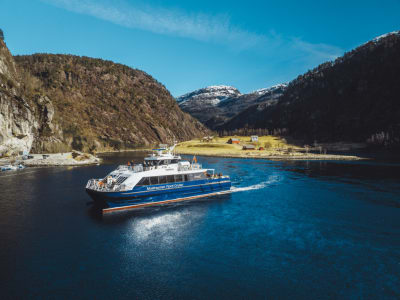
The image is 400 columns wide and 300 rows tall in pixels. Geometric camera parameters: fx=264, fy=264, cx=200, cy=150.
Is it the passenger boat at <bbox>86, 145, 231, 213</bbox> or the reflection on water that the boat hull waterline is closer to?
the passenger boat at <bbox>86, 145, 231, 213</bbox>

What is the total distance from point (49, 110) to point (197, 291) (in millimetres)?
144763

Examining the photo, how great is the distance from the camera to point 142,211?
39.4 metres

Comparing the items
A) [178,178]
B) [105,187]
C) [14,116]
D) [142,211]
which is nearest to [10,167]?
[14,116]

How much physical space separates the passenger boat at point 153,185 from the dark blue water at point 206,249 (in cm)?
240

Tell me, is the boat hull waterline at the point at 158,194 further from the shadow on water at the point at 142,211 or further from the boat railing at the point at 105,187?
the shadow on water at the point at 142,211

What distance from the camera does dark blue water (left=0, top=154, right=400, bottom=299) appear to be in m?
20.2

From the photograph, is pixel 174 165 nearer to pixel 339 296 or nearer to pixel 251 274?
pixel 251 274

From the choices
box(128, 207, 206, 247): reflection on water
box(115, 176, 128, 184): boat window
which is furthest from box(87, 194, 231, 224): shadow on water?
box(115, 176, 128, 184): boat window

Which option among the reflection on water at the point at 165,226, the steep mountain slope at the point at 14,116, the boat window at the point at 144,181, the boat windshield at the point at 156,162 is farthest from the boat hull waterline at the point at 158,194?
the steep mountain slope at the point at 14,116

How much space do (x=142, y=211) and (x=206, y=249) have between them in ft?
51.1

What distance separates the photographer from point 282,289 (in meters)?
20.1

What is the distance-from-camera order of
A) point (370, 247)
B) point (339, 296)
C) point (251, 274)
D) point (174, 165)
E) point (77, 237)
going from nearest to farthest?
point (339, 296), point (251, 274), point (370, 247), point (77, 237), point (174, 165)

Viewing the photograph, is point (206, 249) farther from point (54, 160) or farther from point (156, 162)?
point (54, 160)

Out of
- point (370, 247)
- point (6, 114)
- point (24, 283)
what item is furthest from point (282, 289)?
point (6, 114)
